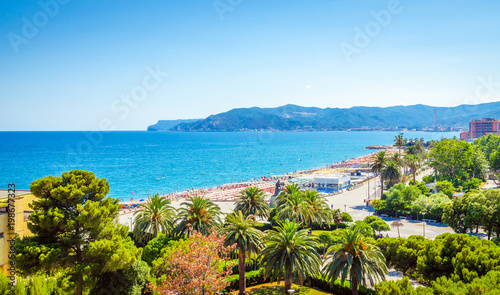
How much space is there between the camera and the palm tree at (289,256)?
66.7 ft

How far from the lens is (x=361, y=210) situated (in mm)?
48938

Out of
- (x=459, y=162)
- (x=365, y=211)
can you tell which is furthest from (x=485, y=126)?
(x=365, y=211)

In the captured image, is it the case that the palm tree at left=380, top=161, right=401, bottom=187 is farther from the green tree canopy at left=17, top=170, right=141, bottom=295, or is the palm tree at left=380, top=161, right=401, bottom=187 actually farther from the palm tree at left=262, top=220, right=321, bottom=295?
the green tree canopy at left=17, top=170, right=141, bottom=295

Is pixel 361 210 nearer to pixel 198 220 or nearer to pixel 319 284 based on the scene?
pixel 319 284

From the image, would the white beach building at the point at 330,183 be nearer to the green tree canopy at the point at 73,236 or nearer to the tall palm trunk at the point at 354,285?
the tall palm trunk at the point at 354,285

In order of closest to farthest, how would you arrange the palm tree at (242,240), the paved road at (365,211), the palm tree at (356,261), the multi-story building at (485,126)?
the palm tree at (356,261) → the palm tree at (242,240) → the paved road at (365,211) → the multi-story building at (485,126)

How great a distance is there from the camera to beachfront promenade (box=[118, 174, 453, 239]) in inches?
1489

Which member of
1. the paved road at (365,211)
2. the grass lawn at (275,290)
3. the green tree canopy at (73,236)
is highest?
the green tree canopy at (73,236)

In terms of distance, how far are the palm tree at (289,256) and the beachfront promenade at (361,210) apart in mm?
20182

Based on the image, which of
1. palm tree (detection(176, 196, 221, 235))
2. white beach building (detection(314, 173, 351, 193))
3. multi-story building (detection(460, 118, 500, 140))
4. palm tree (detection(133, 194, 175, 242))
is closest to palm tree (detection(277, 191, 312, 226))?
palm tree (detection(176, 196, 221, 235))

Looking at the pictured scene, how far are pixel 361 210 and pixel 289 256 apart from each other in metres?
31.8

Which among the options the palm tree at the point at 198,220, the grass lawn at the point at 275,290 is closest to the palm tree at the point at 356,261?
the grass lawn at the point at 275,290

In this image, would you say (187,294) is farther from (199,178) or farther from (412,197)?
(199,178)

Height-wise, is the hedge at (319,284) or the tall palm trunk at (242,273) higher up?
the tall palm trunk at (242,273)
